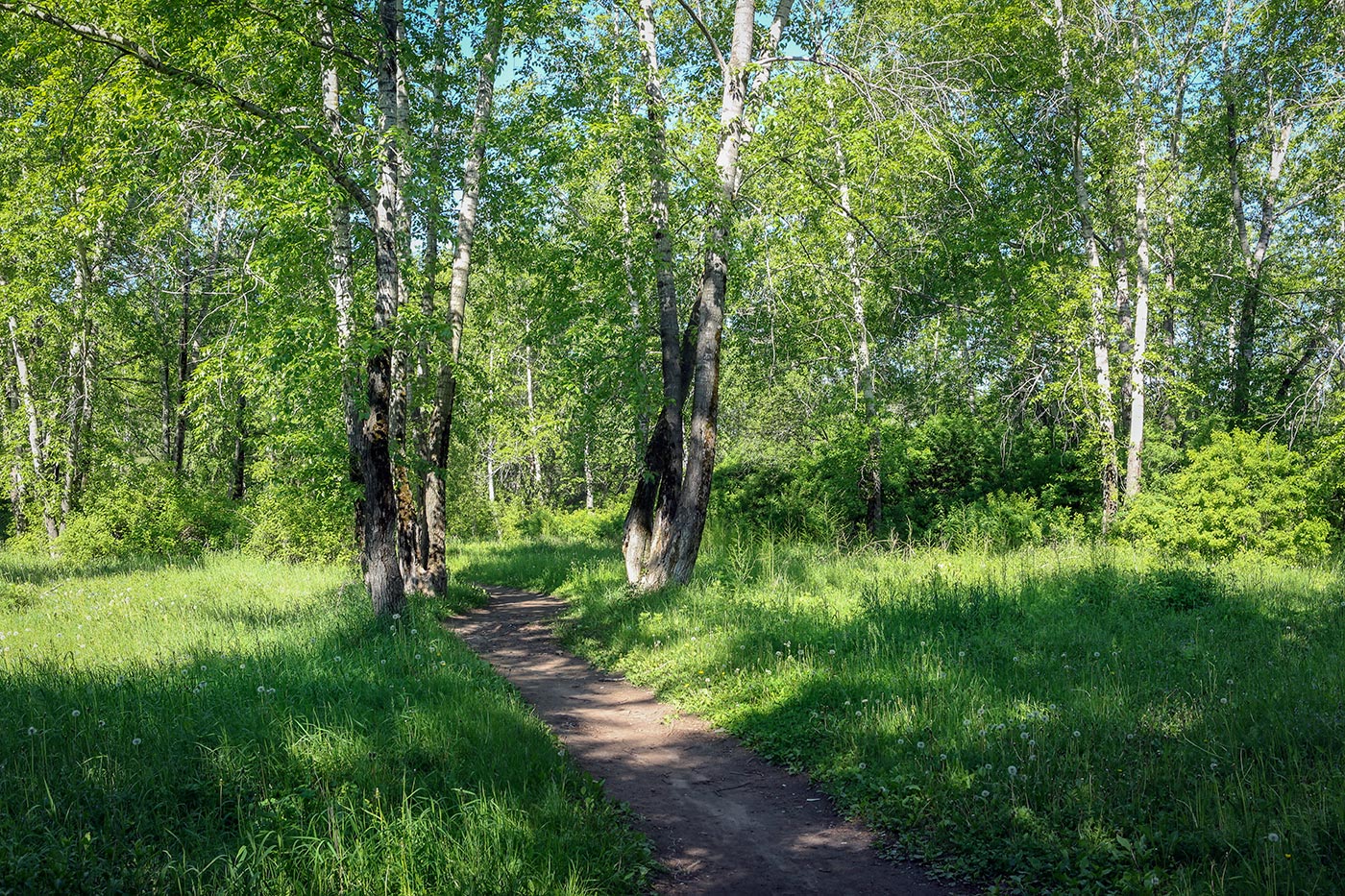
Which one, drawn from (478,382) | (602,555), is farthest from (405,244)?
(602,555)

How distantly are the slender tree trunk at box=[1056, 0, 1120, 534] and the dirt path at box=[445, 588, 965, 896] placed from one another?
40.8ft

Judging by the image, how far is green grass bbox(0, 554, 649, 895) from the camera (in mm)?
3652

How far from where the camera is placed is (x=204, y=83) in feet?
27.7

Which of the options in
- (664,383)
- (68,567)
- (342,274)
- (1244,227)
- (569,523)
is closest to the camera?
(342,274)

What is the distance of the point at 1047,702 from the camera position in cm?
591

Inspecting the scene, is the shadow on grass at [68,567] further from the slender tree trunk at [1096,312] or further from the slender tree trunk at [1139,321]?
the slender tree trunk at [1139,321]

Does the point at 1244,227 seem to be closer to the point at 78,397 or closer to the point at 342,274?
the point at 342,274

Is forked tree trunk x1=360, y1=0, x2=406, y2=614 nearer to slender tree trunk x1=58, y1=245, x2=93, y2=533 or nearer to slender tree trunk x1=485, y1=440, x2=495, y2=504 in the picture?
slender tree trunk x1=58, y1=245, x2=93, y2=533

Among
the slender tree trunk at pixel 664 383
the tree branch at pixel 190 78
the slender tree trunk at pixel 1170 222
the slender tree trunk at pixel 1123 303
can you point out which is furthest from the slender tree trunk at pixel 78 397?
the slender tree trunk at pixel 1170 222

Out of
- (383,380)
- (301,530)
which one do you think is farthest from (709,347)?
(301,530)

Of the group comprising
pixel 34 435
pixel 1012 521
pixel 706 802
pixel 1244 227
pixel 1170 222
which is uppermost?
pixel 1170 222

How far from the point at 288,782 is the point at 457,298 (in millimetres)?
10432

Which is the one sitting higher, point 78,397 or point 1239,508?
point 78,397

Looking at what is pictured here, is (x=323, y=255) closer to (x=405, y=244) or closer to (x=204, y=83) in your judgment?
(x=405, y=244)
